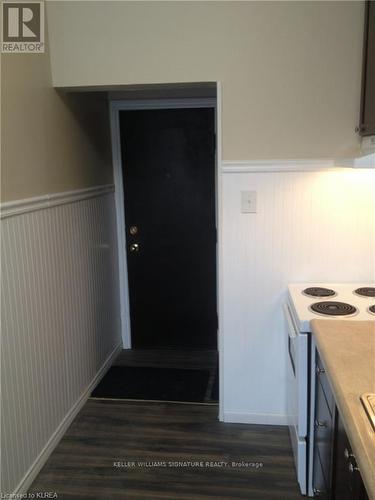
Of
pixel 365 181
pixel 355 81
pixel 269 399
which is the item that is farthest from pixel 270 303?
pixel 355 81

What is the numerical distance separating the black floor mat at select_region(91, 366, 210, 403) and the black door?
1.53 feet

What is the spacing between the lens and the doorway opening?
3.47 meters

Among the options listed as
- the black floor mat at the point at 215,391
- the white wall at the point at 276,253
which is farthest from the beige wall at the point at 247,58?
the black floor mat at the point at 215,391

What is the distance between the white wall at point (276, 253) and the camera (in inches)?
95.4

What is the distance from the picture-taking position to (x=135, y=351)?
3.80m

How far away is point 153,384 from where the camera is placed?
318cm

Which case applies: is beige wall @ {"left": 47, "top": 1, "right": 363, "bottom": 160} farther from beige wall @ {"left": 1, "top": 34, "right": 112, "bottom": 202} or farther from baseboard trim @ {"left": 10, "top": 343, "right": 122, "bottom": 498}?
baseboard trim @ {"left": 10, "top": 343, "right": 122, "bottom": 498}

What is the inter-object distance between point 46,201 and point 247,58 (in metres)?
1.28

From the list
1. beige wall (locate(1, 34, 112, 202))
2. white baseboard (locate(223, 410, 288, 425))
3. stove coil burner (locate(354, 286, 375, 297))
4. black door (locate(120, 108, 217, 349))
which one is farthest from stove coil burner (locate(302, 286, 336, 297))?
beige wall (locate(1, 34, 112, 202))

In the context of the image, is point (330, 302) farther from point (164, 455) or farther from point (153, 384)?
point (153, 384)

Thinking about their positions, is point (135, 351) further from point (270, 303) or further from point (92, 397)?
point (270, 303)

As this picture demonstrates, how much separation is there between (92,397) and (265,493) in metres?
1.36

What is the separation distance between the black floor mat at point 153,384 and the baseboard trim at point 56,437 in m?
0.06

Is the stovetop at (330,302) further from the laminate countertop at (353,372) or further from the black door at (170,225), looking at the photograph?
the black door at (170,225)
